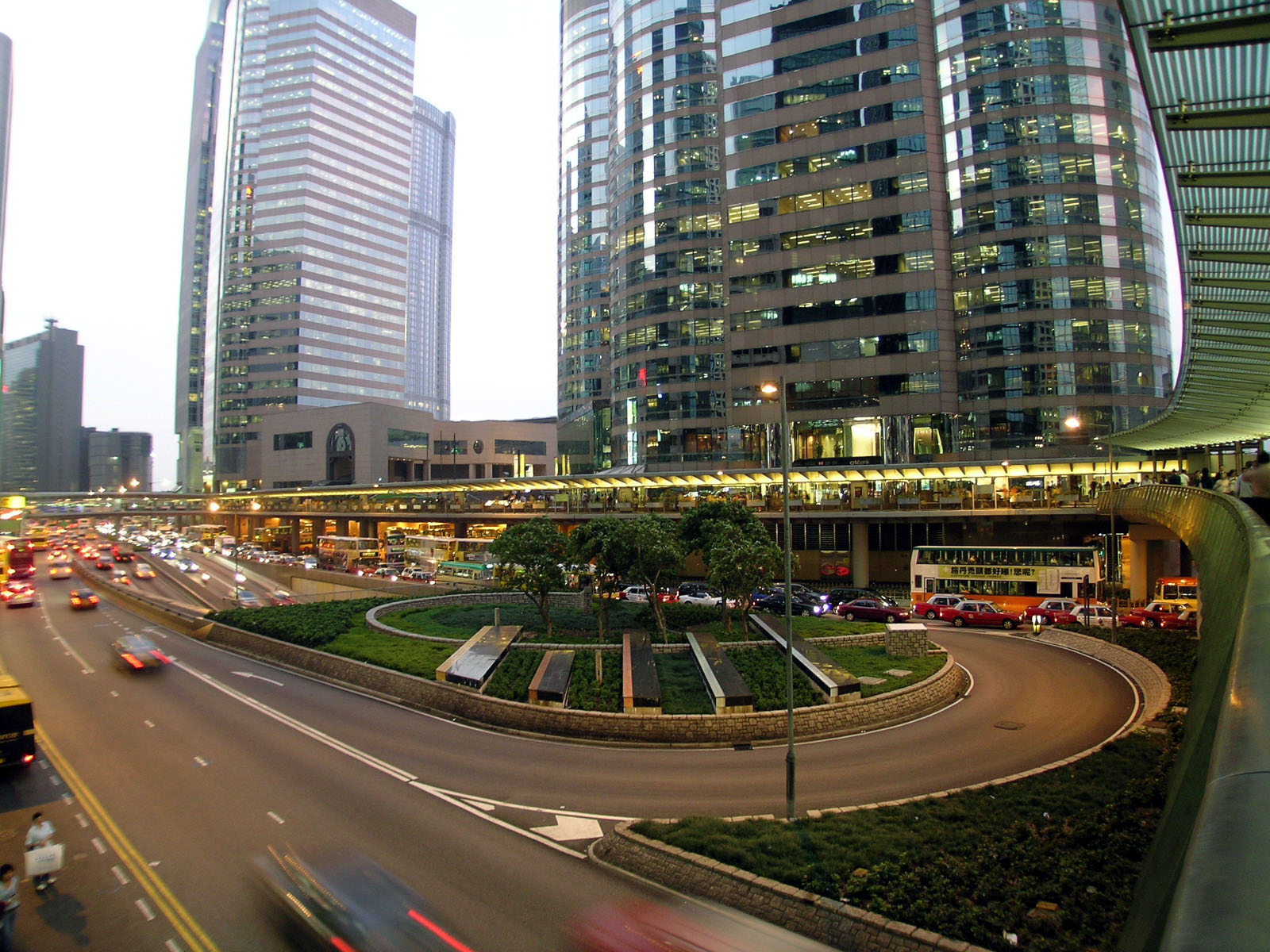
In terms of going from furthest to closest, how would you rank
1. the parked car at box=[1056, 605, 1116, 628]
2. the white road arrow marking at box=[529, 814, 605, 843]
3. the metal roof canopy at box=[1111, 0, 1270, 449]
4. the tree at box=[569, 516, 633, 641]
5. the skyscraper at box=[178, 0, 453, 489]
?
the skyscraper at box=[178, 0, 453, 489] < the parked car at box=[1056, 605, 1116, 628] < the tree at box=[569, 516, 633, 641] < the white road arrow marking at box=[529, 814, 605, 843] < the metal roof canopy at box=[1111, 0, 1270, 449]

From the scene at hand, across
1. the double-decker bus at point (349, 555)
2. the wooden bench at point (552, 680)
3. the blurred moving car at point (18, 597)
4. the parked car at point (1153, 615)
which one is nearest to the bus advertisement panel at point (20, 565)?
the blurred moving car at point (18, 597)

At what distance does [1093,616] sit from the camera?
1508 inches

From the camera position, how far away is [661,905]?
12469mm

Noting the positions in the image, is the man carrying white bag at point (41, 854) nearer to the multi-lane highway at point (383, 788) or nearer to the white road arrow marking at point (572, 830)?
the multi-lane highway at point (383, 788)

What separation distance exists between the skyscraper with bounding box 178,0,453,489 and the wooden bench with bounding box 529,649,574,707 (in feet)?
445

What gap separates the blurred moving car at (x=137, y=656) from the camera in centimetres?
3294

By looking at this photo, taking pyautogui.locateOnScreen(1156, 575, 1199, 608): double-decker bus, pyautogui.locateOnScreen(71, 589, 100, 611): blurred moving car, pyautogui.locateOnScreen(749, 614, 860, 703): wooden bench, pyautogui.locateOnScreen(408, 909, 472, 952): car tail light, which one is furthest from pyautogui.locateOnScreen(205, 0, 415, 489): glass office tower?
pyautogui.locateOnScreen(408, 909, 472, 952): car tail light

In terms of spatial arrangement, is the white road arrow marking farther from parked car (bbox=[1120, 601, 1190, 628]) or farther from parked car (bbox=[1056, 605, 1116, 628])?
parked car (bbox=[1120, 601, 1190, 628])

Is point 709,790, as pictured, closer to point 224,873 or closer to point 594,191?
point 224,873

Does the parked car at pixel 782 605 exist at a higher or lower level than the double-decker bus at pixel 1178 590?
lower

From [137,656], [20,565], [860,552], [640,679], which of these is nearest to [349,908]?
[640,679]

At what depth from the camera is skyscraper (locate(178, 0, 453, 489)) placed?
150 meters

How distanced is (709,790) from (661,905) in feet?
21.4

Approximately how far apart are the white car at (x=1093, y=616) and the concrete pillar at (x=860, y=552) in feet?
63.2
